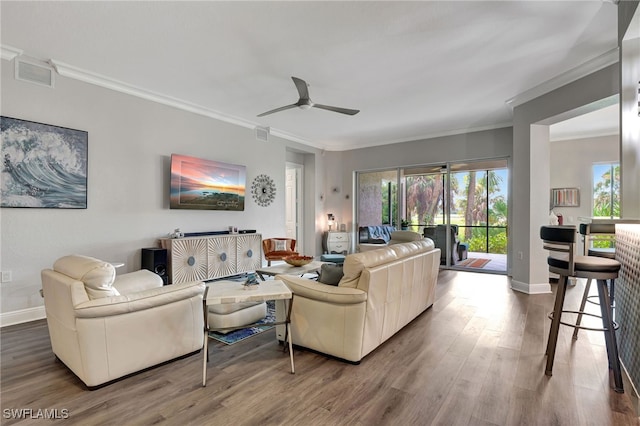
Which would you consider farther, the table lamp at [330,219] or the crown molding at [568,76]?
the table lamp at [330,219]

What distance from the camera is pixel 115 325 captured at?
83.3 inches

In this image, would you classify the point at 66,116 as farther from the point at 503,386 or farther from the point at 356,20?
the point at 503,386

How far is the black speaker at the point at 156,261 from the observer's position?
4207 millimetres

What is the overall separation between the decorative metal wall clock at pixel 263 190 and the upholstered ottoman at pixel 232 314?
335cm

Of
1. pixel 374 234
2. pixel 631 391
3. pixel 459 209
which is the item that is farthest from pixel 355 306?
pixel 459 209

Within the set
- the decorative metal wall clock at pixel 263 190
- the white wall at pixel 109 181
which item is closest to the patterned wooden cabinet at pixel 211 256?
the white wall at pixel 109 181

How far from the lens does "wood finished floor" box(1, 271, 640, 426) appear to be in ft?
5.95

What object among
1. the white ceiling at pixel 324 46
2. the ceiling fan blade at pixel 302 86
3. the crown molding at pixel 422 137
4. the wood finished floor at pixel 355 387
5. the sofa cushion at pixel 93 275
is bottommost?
the wood finished floor at pixel 355 387

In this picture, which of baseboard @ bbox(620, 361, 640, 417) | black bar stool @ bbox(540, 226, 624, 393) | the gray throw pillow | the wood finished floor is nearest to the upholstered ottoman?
the wood finished floor

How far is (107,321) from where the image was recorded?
2084mm

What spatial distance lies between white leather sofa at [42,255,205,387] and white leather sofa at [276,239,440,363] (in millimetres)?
873

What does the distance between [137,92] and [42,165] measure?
1507 millimetres

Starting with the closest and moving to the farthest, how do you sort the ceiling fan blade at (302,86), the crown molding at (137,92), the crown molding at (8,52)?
the crown molding at (8,52)
the ceiling fan blade at (302,86)
the crown molding at (137,92)

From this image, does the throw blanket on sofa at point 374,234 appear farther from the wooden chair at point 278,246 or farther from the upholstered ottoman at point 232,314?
the upholstered ottoman at point 232,314
